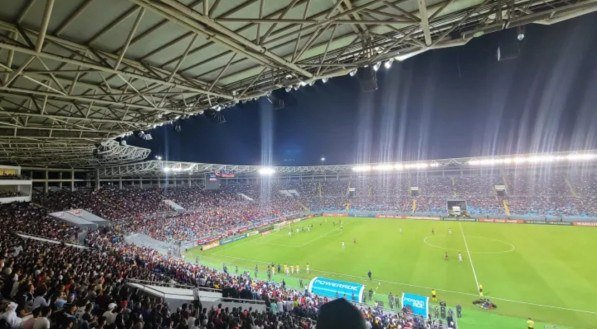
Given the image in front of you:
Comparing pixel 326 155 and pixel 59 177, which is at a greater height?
pixel 326 155

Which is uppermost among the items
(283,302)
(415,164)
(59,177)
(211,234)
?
(415,164)

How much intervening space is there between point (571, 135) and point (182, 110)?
63635 millimetres

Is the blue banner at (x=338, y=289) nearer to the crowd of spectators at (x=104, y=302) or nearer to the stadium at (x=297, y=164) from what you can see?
the stadium at (x=297, y=164)

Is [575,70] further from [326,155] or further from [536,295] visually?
[326,155]

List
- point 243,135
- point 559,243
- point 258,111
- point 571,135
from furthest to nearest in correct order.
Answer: point 243,135 < point 258,111 < point 571,135 < point 559,243

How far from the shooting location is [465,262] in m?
25.8

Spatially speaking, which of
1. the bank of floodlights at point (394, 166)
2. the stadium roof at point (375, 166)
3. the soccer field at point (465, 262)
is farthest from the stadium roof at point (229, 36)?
the bank of floodlights at point (394, 166)

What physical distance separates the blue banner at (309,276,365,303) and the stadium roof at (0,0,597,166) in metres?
12.9

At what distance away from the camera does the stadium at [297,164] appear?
7129 millimetres

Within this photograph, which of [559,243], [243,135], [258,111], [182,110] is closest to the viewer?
[182,110]

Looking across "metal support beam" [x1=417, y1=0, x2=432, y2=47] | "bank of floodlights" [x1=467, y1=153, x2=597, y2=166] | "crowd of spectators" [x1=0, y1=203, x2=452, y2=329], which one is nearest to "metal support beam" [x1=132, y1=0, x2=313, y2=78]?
"metal support beam" [x1=417, y1=0, x2=432, y2=47]

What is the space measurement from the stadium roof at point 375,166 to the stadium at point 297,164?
0.50 metres

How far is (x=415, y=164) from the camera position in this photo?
2485 inches

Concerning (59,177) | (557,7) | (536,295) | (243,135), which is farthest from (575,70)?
(59,177)
